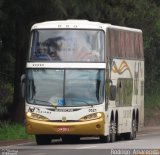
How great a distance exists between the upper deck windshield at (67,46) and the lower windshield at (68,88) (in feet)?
1.69

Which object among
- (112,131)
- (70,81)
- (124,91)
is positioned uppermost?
(70,81)

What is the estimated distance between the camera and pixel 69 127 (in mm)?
27875

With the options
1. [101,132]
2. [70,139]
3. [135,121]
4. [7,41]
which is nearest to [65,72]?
[101,132]

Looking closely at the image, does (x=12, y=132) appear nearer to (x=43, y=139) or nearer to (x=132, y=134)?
(x=43, y=139)

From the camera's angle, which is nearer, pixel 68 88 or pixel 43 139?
pixel 68 88

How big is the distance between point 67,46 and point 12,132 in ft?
24.1

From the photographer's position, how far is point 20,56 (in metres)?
39.8

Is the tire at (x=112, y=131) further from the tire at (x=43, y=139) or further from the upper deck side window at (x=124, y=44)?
the upper deck side window at (x=124, y=44)

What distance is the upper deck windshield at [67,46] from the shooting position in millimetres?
28312

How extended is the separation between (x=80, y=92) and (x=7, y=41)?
39.0 ft

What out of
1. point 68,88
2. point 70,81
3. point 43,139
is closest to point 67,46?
point 70,81

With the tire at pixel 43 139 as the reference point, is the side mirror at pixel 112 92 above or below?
above

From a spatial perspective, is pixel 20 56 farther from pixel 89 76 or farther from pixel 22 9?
pixel 89 76

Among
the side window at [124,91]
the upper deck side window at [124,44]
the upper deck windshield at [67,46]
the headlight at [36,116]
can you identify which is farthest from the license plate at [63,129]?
the side window at [124,91]
